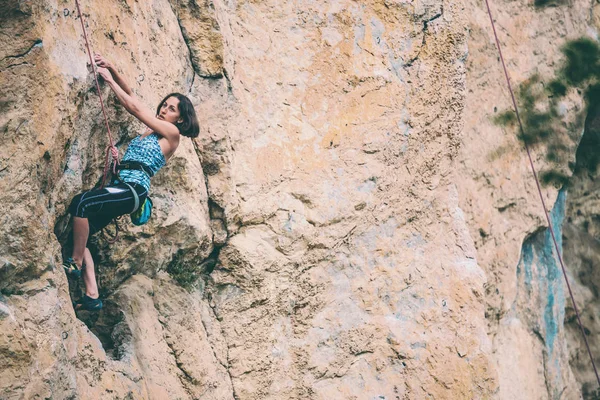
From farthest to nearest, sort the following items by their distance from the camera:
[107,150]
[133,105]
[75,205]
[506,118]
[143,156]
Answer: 1. [506,118]
2. [107,150]
3. [143,156]
4. [133,105]
5. [75,205]

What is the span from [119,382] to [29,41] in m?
2.32

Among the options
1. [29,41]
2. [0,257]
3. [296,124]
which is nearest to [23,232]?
[0,257]

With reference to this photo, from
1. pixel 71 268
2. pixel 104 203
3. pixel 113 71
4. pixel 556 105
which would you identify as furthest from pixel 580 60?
pixel 71 268

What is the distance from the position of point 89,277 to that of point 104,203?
58 centimetres

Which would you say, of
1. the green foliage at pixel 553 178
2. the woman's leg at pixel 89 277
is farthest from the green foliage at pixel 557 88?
the woman's leg at pixel 89 277

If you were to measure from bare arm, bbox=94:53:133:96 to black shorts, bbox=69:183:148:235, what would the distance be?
26.3 inches

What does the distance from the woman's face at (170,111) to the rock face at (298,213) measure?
0.32 m

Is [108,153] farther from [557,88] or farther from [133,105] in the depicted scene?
[557,88]

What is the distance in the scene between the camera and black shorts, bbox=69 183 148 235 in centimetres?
577

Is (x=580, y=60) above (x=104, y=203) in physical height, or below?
above

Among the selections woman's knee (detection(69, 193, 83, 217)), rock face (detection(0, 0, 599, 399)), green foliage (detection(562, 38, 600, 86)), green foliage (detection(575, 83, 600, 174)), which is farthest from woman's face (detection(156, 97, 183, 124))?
green foliage (detection(575, 83, 600, 174))

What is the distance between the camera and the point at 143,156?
241 inches

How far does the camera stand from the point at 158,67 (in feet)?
22.8

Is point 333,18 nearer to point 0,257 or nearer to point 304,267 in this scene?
point 304,267
